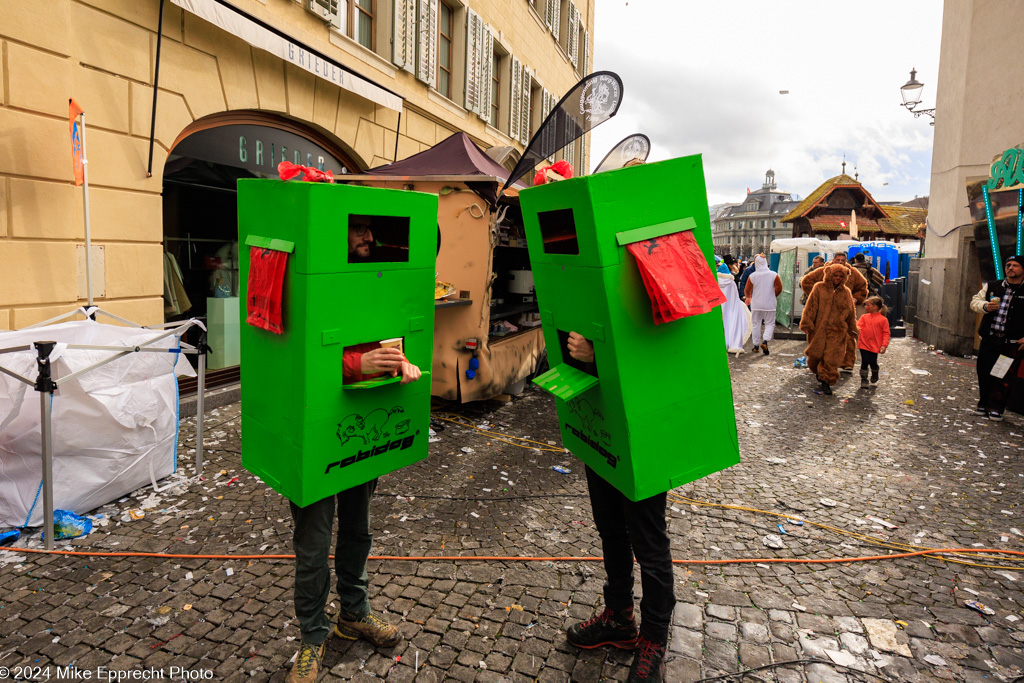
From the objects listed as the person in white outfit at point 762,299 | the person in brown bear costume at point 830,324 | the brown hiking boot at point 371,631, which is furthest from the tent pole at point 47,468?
the person in white outfit at point 762,299

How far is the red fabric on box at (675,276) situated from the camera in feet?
6.95

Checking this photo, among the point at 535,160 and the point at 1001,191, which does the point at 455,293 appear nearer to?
the point at 535,160

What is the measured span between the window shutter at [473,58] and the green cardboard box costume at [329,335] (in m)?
11.6

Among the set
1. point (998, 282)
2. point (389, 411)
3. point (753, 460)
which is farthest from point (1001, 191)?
point (389, 411)

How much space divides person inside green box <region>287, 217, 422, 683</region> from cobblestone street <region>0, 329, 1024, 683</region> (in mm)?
130

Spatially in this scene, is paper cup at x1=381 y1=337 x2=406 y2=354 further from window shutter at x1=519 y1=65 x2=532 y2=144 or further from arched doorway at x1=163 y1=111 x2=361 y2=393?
window shutter at x1=519 y1=65 x2=532 y2=144

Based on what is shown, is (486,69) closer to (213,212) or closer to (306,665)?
(213,212)

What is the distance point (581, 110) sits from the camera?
4289 millimetres

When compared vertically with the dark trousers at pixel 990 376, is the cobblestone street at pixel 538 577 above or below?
below

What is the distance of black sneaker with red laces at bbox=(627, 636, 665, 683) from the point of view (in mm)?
2395

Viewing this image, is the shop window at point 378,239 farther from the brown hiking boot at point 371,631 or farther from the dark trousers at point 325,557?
the brown hiking boot at point 371,631

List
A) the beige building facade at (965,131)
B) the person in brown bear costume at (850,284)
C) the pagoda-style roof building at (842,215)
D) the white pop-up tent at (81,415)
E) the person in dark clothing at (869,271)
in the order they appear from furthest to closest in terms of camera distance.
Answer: the pagoda-style roof building at (842,215) < the person in dark clothing at (869,271) < the beige building facade at (965,131) < the person in brown bear costume at (850,284) < the white pop-up tent at (81,415)

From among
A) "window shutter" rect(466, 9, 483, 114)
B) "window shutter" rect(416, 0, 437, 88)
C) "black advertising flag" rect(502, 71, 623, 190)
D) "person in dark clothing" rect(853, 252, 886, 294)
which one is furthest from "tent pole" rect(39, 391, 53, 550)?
"person in dark clothing" rect(853, 252, 886, 294)

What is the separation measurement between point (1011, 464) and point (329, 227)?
6291 millimetres
